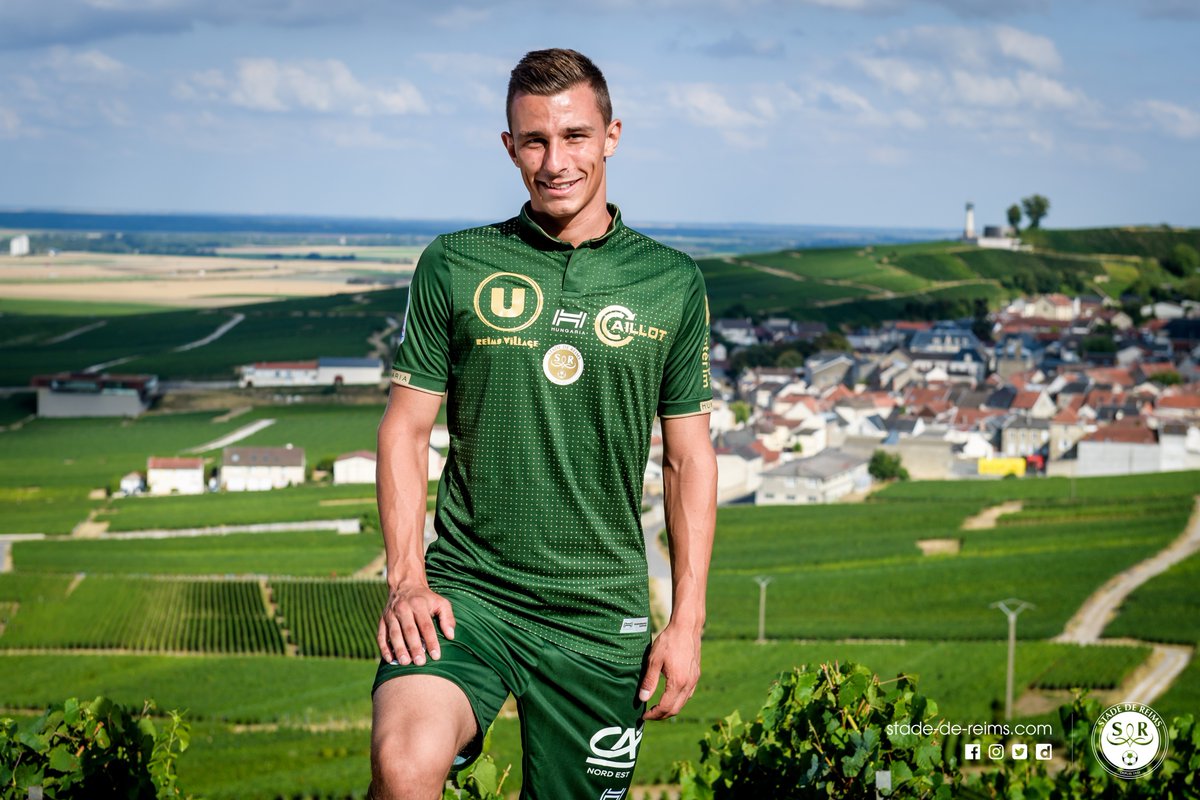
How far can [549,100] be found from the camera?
161 inches

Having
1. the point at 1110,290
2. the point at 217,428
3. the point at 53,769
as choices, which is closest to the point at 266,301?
the point at 217,428

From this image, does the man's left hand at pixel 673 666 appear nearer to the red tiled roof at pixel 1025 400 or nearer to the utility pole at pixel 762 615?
the utility pole at pixel 762 615

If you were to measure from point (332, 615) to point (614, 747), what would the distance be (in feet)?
127

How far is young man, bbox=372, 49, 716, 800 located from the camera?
158 inches

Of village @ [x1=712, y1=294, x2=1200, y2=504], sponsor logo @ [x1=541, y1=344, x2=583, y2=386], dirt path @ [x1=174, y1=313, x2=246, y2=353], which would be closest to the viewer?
sponsor logo @ [x1=541, y1=344, x2=583, y2=386]

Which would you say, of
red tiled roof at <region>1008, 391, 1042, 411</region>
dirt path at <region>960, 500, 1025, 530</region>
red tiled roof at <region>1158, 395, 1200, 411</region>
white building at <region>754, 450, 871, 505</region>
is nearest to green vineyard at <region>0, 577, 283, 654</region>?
white building at <region>754, 450, 871, 505</region>

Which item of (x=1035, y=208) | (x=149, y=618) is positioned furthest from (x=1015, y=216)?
(x=149, y=618)

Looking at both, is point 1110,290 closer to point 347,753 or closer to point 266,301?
point 266,301

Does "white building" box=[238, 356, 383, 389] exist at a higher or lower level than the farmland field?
higher

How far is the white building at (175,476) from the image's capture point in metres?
63.3

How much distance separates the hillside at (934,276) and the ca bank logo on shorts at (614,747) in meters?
114

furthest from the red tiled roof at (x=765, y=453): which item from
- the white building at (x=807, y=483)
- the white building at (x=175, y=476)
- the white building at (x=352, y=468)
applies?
the white building at (x=175, y=476)

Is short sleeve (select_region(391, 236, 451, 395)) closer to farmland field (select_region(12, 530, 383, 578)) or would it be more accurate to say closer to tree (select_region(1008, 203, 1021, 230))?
Result: farmland field (select_region(12, 530, 383, 578))

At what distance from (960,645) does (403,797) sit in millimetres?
36764
